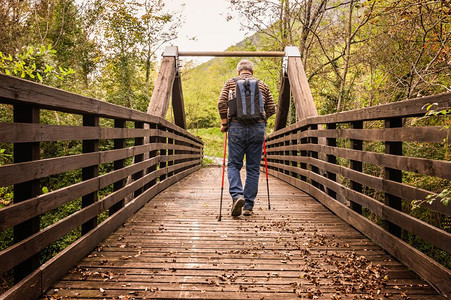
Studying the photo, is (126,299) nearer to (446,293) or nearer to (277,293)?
(277,293)

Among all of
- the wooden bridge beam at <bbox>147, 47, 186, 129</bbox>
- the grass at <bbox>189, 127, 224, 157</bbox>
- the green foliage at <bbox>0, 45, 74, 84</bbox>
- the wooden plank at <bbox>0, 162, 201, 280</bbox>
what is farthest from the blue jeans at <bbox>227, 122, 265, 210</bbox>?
the grass at <bbox>189, 127, 224, 157</bbox>

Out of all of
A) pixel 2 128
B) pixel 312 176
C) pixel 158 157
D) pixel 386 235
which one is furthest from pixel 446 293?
pixel 158 157

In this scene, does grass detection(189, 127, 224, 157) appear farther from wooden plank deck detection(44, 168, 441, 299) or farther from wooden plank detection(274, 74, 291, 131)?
wooden plank deck detection(44, 168, 441, 299)

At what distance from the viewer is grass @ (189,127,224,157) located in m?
27.7

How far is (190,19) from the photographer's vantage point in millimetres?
18516

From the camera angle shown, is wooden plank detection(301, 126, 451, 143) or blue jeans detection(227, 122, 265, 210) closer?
wooden plank detection(301, 126, 451, 143)

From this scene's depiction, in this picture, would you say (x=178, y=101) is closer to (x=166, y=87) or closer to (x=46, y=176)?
(x=166, y=87)

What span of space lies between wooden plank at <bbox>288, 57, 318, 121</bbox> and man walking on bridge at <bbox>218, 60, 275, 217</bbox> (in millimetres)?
2385

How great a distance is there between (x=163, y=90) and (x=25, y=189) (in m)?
5.53

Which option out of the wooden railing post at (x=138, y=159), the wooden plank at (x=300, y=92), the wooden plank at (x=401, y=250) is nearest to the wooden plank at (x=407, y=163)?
the wooden plank at (x=401, y=250)

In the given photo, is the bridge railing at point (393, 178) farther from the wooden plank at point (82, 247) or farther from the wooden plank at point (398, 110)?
the wooden plank at point (82, 247)

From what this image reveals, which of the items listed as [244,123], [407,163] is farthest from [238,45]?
[407,163]

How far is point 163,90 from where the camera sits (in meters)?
7.31

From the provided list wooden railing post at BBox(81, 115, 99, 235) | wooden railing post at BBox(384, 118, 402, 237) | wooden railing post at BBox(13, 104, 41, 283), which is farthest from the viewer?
wooden railing post at BBox(81, 115, 99, 235)
